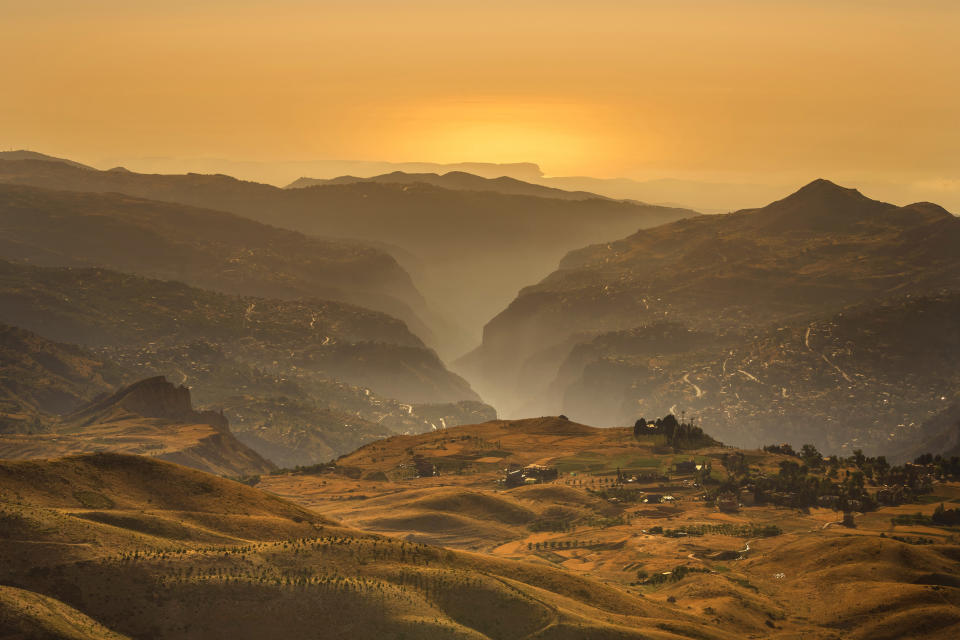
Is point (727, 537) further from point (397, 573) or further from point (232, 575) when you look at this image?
point (232, 575)

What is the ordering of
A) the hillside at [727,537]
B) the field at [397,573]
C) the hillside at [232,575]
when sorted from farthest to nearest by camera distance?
the hillside at [727,537]
the field at [397,573]
the hillside at [232,575]

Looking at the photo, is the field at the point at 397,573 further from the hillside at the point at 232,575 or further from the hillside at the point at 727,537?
the hillside at the point at 727,537

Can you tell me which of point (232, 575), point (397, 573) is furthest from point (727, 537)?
point (232, 575)

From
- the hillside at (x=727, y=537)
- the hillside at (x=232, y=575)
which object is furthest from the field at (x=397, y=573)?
the hillside at (x=727, y=537)

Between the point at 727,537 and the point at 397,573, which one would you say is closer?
the point at 397,573

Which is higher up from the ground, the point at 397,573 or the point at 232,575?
the point at 232,575

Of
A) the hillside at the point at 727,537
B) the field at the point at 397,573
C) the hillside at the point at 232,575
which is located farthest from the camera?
the hillside at the point at 727,537

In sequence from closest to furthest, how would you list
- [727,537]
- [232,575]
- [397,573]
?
[232,575], [397,573], [727,537]

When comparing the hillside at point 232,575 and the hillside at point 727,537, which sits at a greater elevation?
the hillside at point 232,575

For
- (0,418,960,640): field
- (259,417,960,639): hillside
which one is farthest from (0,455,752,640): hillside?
(259,417,960,639): hillside

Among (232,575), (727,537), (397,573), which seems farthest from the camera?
(727,537)

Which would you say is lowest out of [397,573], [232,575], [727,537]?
[727,537]

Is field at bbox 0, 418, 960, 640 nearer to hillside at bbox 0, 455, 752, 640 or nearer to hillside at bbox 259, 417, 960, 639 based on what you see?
hillside at bbox 0, 455, 752, 640
